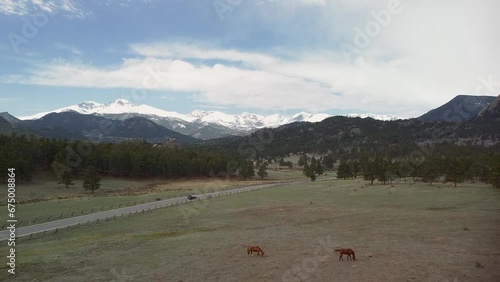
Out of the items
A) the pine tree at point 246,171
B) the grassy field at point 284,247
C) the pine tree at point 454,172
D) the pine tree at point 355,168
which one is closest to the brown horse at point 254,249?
the grassy field at point 284,247

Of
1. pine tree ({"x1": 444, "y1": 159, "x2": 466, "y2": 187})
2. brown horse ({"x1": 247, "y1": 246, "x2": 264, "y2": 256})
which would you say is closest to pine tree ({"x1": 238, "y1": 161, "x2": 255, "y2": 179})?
pine tree ({"x1": 444, "y1": 159, "x2": 466, "y2": 187})

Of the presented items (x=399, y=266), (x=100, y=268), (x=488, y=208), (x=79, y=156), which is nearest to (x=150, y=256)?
(x=100, y=268)

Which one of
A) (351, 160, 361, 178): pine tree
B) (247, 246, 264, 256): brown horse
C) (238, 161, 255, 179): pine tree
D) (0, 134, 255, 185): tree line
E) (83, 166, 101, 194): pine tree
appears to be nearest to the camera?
(247, 246, 264, 256): brown horse

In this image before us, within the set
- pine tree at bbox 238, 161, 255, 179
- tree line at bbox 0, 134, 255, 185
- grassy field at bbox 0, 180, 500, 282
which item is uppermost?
tree line at bbox 0, 134, 255, 185

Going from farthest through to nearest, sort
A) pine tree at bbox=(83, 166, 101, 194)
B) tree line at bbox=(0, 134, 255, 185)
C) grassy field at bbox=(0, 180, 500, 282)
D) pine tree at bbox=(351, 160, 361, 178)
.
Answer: pine tree at bbox=(351, 160, 361, 178), tree line at bbox=(0, 134, 255, 185), pine tree at bbox=(83, 166, 101, 194), grassy field at bbox=(0, 180, 500, 282)

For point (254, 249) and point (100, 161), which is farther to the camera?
point (100, 161)

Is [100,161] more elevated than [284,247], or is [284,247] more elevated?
[100,161]

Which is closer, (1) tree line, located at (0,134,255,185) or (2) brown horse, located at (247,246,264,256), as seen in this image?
(2) brown horse, located at (247,246,264,256)

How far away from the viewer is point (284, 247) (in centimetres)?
3094

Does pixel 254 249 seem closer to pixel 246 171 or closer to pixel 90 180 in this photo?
pixel 90 180

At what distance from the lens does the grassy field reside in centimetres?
2350

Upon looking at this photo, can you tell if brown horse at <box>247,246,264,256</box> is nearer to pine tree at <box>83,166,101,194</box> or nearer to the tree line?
pine tree at <box>83,166,101,194</box>

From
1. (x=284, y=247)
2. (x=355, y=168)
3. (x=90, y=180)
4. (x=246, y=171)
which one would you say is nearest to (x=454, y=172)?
(x=355, y=168)

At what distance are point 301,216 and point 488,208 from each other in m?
25.0
